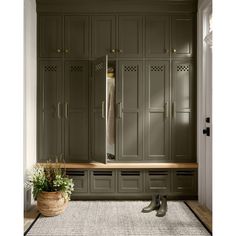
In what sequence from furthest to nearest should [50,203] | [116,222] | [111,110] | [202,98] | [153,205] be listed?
[111,110] < [202,98] < [153,205] < [50,203] < [116,222]

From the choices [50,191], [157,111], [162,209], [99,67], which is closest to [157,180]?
[162,209]

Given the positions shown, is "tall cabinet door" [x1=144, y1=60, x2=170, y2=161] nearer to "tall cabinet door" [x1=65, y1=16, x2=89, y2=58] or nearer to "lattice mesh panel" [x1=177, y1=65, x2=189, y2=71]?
"lattice mesh panel" [x1=177, y1=65, x2=189, y2=71]

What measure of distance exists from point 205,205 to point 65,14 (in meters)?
3.19

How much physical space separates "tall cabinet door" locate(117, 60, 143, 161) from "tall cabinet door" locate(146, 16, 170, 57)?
0.34 m

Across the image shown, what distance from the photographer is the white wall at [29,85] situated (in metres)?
3.45

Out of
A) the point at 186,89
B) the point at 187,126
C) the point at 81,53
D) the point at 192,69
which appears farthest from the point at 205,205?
the point at 81,53

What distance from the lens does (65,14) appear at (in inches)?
153

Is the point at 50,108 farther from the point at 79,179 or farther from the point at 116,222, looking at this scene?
the point at 116,222

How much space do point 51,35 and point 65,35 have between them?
19 centimetres

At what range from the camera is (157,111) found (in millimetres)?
A: 3885

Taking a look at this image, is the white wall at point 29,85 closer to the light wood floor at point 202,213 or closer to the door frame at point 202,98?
the light wood floor at point 202,213

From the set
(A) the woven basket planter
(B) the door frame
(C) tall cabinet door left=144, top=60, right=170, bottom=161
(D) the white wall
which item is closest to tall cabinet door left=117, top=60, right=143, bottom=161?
(C) tall cabinet door left=144, top=60, right=170, bottom=161

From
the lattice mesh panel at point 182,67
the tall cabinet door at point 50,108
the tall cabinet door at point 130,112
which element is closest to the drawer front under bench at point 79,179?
the tall cabinet door at point 50,108
